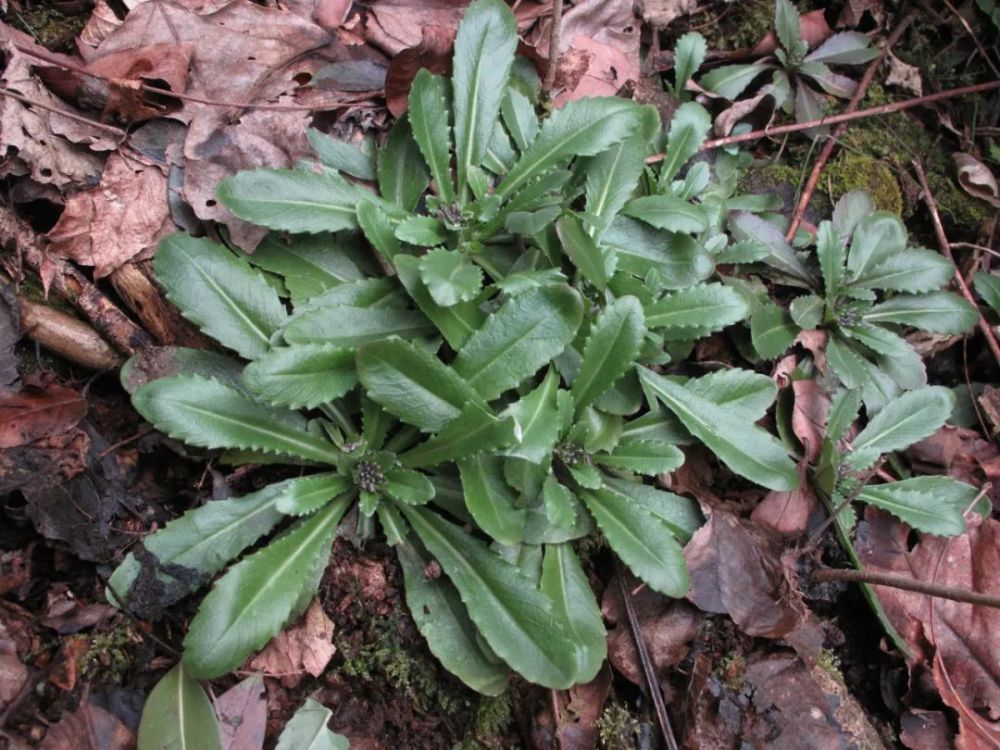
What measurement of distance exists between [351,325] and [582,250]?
688 millimetres

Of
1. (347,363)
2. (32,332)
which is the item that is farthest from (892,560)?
(32,332)

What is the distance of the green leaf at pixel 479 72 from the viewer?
7.82 ft

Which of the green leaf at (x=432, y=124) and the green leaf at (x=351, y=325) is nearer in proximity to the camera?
the green leaf at (x=351, y=325)

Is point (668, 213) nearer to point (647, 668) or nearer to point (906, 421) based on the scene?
point (906, 421)

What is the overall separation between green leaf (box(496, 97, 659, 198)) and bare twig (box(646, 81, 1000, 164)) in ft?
1.26

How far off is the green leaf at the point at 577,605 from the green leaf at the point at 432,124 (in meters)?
1.16

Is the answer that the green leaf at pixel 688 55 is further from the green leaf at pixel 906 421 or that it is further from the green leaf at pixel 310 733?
the green leaf at pixel 310 733

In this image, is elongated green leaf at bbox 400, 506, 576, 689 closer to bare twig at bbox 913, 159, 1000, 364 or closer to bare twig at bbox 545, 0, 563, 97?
bare twig at bbox 545, 0, 563, 97

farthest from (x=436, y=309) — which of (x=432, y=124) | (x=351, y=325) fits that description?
(x=432, y=124)

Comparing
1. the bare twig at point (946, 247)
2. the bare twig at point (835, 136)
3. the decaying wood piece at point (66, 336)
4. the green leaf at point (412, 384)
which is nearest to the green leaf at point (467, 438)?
the green leaf at point (412, 384)

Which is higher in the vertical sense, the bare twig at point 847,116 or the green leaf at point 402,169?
the green leaf at point 402,169

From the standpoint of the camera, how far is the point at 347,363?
2.03 meters

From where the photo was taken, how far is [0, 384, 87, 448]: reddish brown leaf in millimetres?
1922

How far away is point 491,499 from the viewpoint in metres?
2.02
